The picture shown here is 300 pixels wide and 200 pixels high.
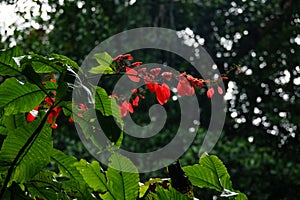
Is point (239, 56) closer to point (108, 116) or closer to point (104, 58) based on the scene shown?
point (104, 58)

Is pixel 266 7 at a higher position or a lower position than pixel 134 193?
higher

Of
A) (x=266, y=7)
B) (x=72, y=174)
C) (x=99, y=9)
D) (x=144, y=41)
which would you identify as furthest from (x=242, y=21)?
(x=72, y=174)

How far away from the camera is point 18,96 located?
0.68m

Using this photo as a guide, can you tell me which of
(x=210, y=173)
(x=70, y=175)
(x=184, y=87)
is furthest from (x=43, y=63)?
(x=184, y=87)

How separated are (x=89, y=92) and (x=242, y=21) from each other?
408 cm

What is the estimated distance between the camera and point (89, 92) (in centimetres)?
66

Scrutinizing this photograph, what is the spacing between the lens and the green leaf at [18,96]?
2.20 ft

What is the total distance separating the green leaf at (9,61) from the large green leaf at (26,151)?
8 centimetres

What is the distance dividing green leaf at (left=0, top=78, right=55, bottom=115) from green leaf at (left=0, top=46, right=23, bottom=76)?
1 cm

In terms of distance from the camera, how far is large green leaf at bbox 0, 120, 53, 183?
618 millimetres

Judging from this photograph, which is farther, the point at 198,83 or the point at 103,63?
the point at 198,83

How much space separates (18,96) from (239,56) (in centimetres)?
401

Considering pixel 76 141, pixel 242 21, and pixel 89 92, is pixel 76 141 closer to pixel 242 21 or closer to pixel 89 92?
pixel 242 21

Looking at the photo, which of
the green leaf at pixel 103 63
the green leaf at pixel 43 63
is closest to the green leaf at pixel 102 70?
the green leaf at pixel 103 63
